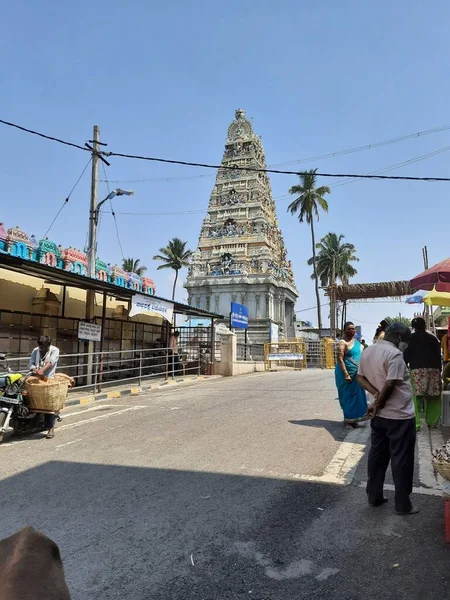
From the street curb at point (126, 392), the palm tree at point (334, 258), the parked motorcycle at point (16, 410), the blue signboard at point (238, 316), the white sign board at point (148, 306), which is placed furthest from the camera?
the palm tree at point (334, 258)

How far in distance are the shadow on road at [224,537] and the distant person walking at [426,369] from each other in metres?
3.21

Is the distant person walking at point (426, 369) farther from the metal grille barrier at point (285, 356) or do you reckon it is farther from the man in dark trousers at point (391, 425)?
the metal grille barrier at point (285, 356)

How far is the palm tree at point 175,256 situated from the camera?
176 ft

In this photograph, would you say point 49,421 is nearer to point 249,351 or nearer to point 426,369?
point 426,369

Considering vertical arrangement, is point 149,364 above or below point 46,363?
below

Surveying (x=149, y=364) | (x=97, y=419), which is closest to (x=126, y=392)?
(x=97, y=419)

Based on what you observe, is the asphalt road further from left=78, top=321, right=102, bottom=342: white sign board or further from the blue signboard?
the blue signboard

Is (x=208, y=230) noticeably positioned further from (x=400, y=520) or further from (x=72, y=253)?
(x=400, y=520)

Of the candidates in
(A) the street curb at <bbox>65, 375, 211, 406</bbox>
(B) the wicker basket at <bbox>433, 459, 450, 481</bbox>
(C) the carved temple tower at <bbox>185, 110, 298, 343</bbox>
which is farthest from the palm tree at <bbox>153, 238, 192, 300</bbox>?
(B) the wicker basket at <bbox>433, 459, 450, 481</bbox>

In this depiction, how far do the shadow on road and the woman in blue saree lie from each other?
308 cm


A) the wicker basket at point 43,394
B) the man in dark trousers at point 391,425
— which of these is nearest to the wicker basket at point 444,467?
the man in dark trousers at point 391,425

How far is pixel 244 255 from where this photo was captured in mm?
45938

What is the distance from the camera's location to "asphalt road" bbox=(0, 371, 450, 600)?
2.86 metres

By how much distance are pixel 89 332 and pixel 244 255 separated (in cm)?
3428
